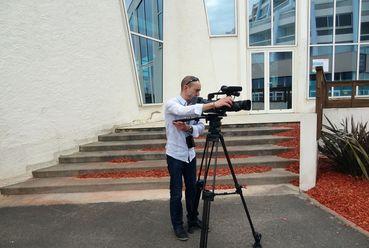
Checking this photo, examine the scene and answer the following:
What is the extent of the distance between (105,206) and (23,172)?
2.42 metres

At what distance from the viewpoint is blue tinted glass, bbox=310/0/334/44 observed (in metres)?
13.1

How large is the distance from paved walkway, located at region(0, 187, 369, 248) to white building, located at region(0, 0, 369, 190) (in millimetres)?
1260

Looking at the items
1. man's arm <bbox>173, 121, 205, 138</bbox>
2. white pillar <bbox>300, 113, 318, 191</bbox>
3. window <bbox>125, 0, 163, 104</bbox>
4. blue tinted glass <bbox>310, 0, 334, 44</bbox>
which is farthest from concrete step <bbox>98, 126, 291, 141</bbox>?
blue tinted glass <bbox>310, 0, 334, 44</bbox>

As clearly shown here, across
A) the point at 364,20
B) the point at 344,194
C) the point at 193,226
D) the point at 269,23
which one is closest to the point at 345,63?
the point at 364,20

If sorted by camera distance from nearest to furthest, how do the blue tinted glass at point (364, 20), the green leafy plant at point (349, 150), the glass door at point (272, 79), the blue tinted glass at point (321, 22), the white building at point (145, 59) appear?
the green leafy plant at point (349, 150)
the white building at point (145, 59)
the blue tinted glass at point (364, 20)
the blue tinted glass at point (321, 22)
the glass door at point (272, 79)

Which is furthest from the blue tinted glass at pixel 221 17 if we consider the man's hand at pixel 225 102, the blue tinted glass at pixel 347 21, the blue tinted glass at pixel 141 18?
the man's hand at pixel 225 102

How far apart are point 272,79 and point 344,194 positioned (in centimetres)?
922

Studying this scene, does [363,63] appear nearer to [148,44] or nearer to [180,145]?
[148,44]

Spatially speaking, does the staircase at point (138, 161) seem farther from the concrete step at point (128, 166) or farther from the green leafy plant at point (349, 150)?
the green leafy plant at point (349, 150)

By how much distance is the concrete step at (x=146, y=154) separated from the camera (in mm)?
6867

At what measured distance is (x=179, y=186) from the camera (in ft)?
11.9

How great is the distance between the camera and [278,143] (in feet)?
24.3

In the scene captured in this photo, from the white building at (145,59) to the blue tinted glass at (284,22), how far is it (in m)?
0.04

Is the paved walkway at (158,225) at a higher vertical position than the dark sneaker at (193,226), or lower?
lower
